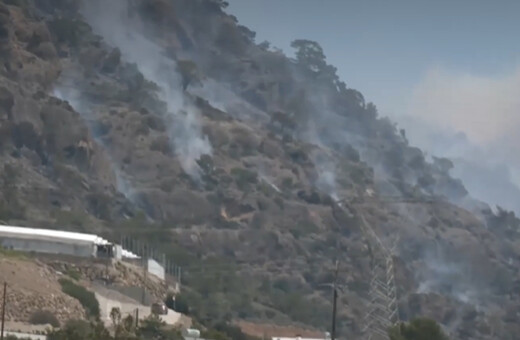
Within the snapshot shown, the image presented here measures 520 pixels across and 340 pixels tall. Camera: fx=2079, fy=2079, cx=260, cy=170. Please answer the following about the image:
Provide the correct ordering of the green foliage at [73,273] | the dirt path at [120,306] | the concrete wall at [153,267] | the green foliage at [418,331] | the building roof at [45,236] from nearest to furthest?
the green foliage at [418,331] → the dirt path at [120,306] → the green foliage at [73,273] → the building roof at [45,236] → the concrete wall at [153,267]

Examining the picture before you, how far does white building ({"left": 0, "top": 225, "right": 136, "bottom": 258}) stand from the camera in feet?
389

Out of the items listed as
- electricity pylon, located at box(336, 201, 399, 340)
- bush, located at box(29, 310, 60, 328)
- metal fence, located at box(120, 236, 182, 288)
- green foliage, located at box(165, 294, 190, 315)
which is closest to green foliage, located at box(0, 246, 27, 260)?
bush, located at box(29, 310, 60, 328)

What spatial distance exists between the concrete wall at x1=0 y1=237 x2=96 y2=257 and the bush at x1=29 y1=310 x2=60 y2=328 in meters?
18.5

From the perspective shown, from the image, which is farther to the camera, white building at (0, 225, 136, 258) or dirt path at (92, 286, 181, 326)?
white building at (0, 225, 136, 258)

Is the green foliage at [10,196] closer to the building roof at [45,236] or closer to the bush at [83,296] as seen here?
the building roof at [45,236]

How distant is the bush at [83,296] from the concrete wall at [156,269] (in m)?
21.0

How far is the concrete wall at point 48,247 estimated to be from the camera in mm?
118431

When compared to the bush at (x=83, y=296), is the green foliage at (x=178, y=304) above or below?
above

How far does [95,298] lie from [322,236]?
8506cm

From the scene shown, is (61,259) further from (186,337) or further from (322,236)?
(322,236)

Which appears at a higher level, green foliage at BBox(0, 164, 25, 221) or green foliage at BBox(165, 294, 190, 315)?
green foliage at BBox(0, 164, 25, 221)

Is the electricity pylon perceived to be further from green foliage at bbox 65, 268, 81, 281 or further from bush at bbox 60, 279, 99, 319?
bush at bbox 60, 279, 99, 319

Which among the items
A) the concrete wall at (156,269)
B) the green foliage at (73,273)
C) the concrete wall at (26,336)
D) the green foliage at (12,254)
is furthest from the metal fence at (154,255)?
the concrete wall at (26,336)

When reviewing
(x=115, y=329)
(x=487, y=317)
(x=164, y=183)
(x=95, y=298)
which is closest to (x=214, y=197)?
(x=164, y=183)
